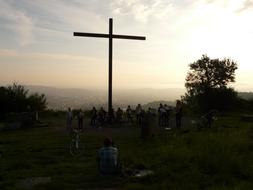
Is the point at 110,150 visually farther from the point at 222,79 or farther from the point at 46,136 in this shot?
the point at 222,79

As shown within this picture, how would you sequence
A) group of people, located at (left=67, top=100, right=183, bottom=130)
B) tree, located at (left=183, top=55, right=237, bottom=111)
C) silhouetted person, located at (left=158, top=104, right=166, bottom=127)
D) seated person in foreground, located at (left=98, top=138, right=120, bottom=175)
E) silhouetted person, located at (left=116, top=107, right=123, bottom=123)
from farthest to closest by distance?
1. tree, located at (left=183, top=55, right=237, bottom=111)
2. silhouetted person, located at (left=116, top=107, right=123, bottom=123)
3. group of people, located at (left=67, top=100, right=183, bottom=130)
4. silhouetted person, located at (left=158, top=104, right=166, bottom=127)
5. seated person in foreground, located at (left=98, top=138, right=120, bottom=175)

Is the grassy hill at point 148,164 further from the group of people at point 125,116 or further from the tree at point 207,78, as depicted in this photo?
the tree at point 207,78

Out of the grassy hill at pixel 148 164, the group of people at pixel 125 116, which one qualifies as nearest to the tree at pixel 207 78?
the group of people at pixel 125 116

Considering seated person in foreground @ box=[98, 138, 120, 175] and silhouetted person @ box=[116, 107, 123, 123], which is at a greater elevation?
silhouetted person @ box=[116, 107, 123, 123]

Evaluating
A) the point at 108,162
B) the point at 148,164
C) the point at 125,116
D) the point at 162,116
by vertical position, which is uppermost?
the point at 125,116

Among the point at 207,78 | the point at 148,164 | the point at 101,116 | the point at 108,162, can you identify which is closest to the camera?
the point at 108,162

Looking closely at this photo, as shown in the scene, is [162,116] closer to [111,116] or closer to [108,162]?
[111,116]

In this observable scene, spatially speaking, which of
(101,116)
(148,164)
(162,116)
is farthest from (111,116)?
(148,164)

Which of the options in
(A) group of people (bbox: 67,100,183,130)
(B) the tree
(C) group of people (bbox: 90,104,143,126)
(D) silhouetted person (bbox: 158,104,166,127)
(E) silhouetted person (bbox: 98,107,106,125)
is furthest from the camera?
(B) the tree

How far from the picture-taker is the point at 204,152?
18.6m

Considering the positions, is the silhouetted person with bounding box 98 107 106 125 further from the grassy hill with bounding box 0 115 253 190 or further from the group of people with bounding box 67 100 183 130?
the grassy hill with bounding box 0 115 253 190

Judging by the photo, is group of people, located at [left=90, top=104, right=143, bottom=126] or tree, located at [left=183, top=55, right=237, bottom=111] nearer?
group of people, located at [left=90, top=104, right=143, bottom=126]

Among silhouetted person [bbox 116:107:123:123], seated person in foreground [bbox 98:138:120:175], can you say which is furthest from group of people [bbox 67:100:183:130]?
seated person in foreground [bbox 98:138:120:175]

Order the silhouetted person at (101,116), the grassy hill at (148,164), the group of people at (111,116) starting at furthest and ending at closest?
the group of people at (111,116)
the silhouetted person at (101,116)
the grassy hill at (148,164)
